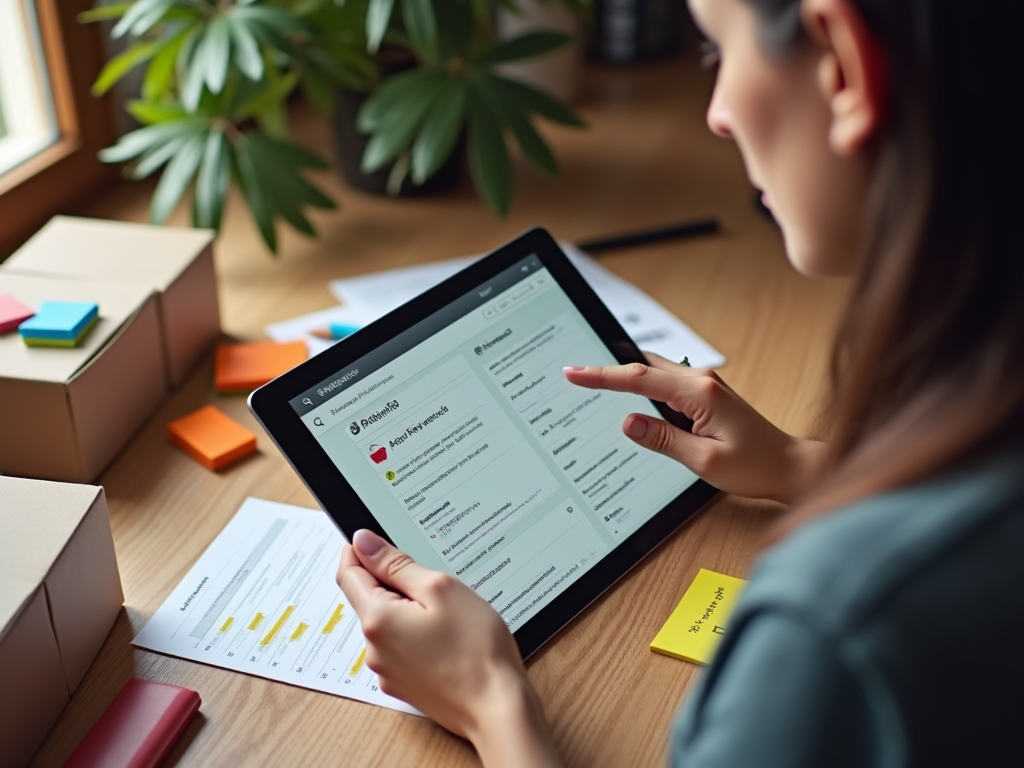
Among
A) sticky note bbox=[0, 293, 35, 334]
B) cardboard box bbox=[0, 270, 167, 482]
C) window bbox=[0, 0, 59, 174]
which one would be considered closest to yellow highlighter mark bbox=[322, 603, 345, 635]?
cardboard box bbox=[0, 270, 167, 482]

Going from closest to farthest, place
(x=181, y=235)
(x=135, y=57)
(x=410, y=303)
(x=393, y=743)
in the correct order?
1. (x=393, y=743)
2. (x=410, y=303)
3. (x=181, y=235)
4. (x=135, y=57)

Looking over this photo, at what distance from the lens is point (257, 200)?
115 centimetres

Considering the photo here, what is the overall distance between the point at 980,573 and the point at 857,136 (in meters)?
0.20

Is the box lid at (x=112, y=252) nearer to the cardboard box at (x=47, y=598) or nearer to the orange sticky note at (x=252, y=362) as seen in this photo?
the orange sticky note at (x=252, y=362)

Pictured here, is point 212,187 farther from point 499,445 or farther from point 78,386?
point 499,445

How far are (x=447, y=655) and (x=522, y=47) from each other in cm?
82

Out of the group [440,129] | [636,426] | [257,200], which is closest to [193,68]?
[257,200]

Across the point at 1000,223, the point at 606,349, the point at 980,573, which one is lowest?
the point at 606,349

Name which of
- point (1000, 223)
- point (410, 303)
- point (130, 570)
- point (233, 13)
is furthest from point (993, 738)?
point (233, 13)

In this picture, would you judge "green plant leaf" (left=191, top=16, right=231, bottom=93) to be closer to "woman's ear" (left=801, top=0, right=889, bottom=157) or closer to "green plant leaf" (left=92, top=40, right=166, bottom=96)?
"green plant leaf" (left=92, top=40, right=166, bottom=96)

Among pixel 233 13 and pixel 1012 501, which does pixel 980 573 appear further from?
pixel 233 13

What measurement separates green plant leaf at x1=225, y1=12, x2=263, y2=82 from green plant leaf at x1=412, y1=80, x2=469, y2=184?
20 cm

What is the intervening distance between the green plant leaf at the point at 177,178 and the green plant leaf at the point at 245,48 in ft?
0.39

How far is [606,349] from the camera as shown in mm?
829
